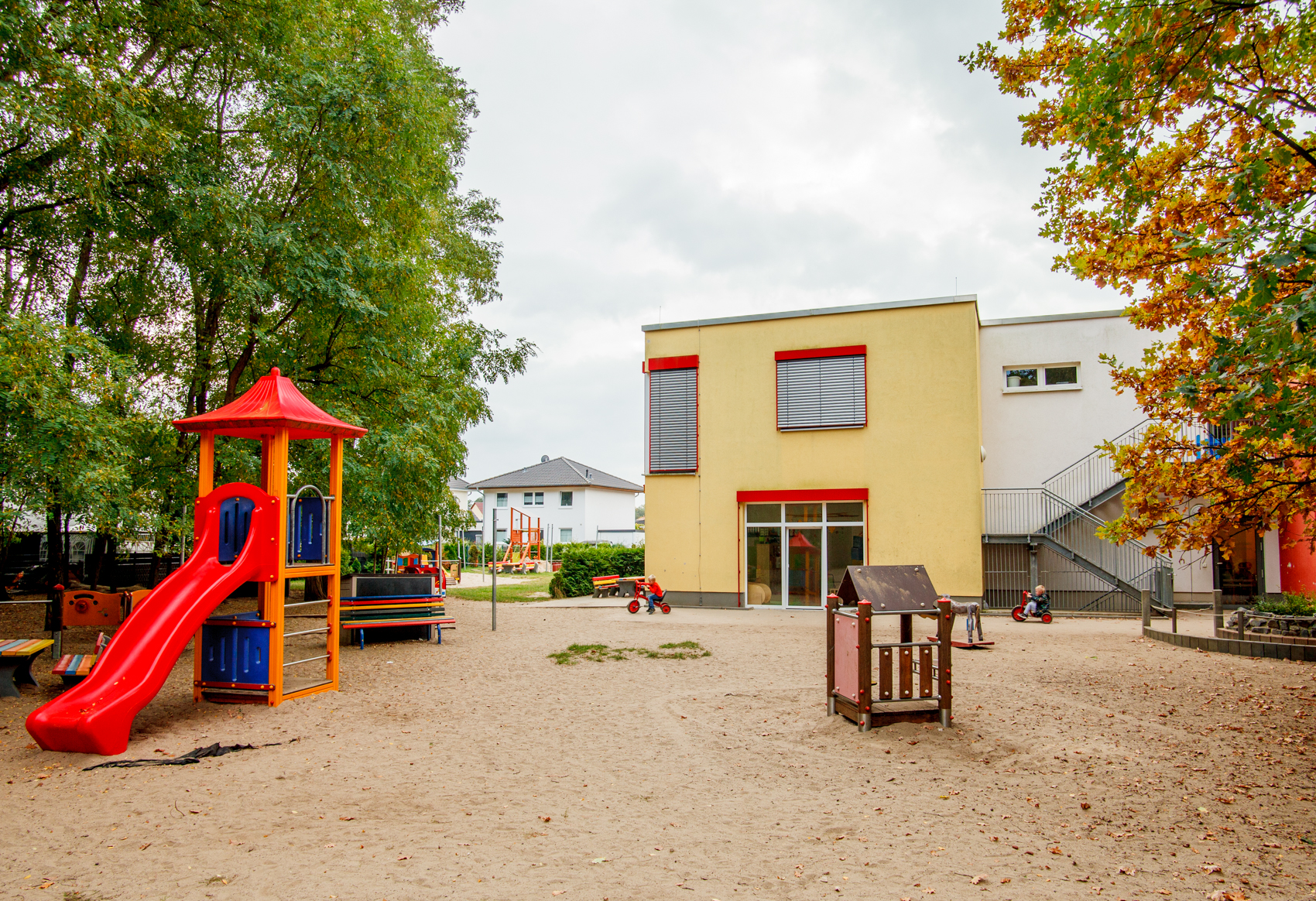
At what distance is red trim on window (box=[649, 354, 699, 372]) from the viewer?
20547 mm

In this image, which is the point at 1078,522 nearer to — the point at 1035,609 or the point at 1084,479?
the point at 1084,479

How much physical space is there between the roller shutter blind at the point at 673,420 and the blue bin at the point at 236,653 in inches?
509

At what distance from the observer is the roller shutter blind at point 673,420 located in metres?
20.4

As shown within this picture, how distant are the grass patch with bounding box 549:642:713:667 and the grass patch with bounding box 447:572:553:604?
8121mm

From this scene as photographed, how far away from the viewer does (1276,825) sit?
188 inches

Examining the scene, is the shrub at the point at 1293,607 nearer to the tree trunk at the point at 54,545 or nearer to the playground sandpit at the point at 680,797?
the playground sandpit at the point at 680,797

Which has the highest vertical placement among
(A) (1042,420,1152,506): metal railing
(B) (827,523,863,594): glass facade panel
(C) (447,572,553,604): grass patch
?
(A) (1042,420,1152,506): metal railing

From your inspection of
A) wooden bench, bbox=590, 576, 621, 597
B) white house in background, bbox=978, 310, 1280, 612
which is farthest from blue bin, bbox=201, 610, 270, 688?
white house in background, bbox=978, 310, 1280, 612

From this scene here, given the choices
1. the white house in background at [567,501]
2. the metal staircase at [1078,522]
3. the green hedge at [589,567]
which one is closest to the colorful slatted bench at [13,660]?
the green hedge at [589,567]

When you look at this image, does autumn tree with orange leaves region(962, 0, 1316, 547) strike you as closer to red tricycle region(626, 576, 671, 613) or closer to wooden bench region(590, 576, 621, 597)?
red tricycle region(626, 576, 671, 613)

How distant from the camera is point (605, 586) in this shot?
24.8 metres

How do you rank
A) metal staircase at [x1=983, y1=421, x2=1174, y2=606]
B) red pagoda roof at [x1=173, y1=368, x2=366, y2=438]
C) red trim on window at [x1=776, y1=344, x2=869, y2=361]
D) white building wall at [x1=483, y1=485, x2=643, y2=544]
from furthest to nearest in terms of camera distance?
white building wall at [x1=483, y1=485, x2=643, y2=544] → red trim on window at [x1=776, y1=344, x2=869, y2=361] → metal staircase at [x1=983, y1=421, x2=1174, y2=606] → red pagoda roof at [x1=173, y1=368, x2=366, y2=438]

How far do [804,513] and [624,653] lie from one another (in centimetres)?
867

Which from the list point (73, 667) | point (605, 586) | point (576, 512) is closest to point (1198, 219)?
point (73, 667)
